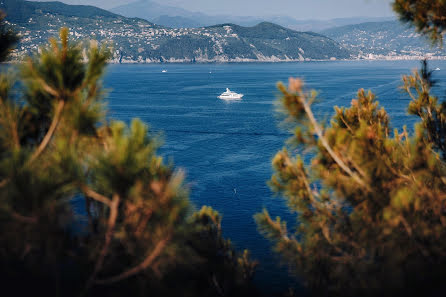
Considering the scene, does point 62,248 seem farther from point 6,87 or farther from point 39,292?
point 39,292

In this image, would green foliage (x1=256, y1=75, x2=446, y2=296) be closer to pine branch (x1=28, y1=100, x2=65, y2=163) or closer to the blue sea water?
the blue sea water

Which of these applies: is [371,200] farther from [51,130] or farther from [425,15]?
[51,130]

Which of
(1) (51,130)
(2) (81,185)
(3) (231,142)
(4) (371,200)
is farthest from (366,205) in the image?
(3) (231,142)

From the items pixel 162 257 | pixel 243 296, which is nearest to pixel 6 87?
pixel 162 257

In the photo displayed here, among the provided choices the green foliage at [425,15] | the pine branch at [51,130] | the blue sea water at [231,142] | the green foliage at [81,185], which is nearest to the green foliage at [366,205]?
the blue sea water at [231,142]

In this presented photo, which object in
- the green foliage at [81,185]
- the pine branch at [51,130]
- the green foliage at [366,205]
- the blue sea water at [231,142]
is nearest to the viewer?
the green foliage at [81,185]

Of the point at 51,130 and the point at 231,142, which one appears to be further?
the point at 231,142

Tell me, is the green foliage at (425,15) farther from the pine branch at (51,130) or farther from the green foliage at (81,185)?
the pine branch at (51,130)
